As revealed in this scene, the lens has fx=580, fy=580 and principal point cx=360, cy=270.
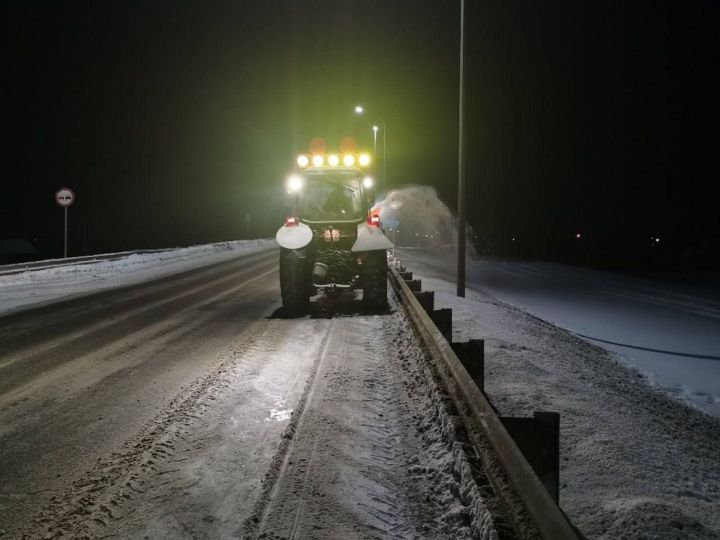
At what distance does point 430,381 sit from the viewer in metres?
6.32

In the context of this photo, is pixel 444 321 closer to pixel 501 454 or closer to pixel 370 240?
pixel 370 240

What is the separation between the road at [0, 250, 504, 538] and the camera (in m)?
3.83

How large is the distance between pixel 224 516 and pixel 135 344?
6.09 m

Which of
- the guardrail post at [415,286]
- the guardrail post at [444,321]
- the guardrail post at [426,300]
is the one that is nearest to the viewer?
the guardrail post at [444,321]

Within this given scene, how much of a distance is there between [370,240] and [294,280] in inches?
71.5

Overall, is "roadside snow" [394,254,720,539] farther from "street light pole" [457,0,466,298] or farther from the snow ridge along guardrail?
"street light pole" [457,0,466,298]

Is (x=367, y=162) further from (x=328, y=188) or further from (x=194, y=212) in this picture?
(x=194, y=212)

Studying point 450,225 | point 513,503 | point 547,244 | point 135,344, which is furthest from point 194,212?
point 513,503

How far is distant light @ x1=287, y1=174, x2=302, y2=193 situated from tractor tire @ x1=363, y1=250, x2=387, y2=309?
205 centimetres

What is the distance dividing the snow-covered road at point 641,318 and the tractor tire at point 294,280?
6.61 m

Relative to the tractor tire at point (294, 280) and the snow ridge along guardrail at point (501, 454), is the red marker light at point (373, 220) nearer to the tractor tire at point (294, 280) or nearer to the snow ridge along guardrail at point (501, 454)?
the tractor tire at point (294, 280)

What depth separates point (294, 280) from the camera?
40.3ft

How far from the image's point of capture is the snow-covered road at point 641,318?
10.4 m

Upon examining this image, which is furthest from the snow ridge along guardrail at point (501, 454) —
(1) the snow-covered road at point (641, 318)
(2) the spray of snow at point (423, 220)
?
(2) the spray of snow at point (423, 220)
